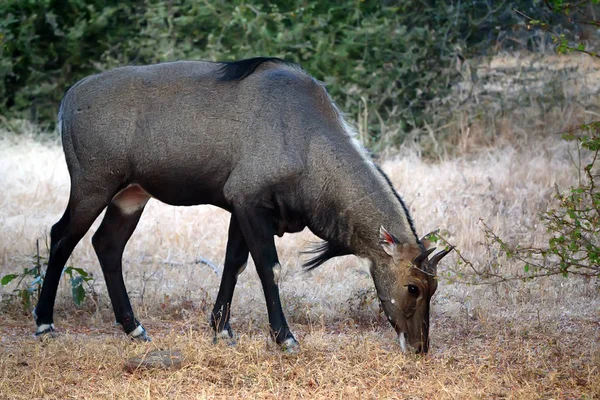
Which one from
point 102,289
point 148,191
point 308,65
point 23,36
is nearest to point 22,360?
point 148,191

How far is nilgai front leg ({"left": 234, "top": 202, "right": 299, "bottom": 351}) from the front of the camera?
20.0 feet

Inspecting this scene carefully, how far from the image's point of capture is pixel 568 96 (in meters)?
13.0

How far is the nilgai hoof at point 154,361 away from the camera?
5450 millimetres

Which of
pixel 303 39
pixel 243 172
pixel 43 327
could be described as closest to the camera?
pixel 243 172

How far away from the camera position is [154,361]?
A: 5.47 metres

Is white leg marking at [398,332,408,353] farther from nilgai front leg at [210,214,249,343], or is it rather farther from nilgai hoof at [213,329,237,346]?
nilgai front leg at [210,214,249,343]

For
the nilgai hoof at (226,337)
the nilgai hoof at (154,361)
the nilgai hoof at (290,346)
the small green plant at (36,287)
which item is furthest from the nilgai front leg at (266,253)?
the small green plant at (36,287)

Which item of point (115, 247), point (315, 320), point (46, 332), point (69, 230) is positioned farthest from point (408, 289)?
point (46, 332)

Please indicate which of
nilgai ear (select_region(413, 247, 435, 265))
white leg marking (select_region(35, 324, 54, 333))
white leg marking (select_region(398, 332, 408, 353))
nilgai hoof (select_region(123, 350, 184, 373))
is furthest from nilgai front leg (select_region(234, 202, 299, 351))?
white leg marking (select_region(35, 324, 54, 333))

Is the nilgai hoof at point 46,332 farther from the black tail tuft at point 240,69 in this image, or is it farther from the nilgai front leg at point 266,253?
the black tail tuft at point 240,69

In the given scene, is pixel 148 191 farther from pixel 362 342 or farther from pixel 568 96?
pixel 568 96

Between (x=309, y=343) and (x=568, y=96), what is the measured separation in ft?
27.0

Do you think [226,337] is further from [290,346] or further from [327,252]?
[327,252]

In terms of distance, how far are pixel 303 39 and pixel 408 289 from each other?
7553mm
